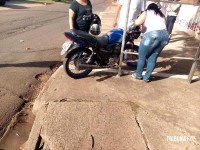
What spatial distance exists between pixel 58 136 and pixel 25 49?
4825mm

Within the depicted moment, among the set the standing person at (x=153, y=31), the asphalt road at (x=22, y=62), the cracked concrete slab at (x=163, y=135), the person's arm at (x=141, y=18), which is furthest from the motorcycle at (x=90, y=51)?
the cracked concrete slab at (x=163, y=135)

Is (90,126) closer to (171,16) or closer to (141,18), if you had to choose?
(141,18)

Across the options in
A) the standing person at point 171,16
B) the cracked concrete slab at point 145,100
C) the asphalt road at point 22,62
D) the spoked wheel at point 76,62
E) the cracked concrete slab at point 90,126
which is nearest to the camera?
the cracked concrete slab at point 90,126

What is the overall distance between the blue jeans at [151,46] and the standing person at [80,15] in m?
1.31

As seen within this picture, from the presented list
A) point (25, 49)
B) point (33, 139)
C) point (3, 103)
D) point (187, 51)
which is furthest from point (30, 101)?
point (187, 51)

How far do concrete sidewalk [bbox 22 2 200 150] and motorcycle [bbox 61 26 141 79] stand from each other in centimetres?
25

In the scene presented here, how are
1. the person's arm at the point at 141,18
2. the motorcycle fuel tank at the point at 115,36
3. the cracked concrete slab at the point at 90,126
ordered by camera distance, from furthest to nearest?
the motorcycle fuel tank at the point at 115,36, the person's arm at the point at 141,18, the cracked concrete slab at the point at 90,126

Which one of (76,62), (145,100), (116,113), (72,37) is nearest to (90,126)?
(116,113)

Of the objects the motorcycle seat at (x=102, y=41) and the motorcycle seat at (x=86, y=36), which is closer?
the motorcycle seat at (x=86, y=36)

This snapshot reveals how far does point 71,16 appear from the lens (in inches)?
204

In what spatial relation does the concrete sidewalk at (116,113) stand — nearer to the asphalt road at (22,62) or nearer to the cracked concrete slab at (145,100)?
the cracked concrete slab at (145,100)

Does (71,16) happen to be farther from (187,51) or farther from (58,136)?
(187,51)

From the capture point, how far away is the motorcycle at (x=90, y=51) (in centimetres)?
501

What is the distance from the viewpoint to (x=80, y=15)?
17.1 feet
